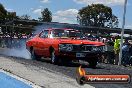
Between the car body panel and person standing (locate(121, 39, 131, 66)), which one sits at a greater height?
the car body panel

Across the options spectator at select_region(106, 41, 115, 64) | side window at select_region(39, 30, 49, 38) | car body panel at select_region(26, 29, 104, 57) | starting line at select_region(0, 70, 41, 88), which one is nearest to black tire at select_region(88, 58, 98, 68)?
car body panel at select_region(26, 29, 104, 57)

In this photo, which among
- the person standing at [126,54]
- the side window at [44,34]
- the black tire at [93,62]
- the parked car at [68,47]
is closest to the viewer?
the parked car at [68,47]

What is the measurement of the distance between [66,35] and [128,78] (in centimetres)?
1122

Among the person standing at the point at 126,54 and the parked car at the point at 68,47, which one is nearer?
the parked car at the point at 68,47

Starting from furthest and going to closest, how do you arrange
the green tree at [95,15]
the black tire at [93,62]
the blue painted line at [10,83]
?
the green tree at [95,15] → the black tire at [93,62] → the blue painted line at [10,83]

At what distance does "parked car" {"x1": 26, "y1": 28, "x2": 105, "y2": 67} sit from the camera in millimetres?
12484

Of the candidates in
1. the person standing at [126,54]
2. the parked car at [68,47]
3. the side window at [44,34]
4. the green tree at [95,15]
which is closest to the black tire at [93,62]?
the parked car at [68,47]

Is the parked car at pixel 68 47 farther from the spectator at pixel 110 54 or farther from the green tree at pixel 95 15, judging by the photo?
the green tree at pixel 95 15

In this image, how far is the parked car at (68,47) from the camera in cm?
1248

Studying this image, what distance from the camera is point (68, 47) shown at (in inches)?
490

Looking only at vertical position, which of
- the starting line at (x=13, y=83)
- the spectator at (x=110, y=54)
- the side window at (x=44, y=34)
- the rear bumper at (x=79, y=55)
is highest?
the side window at (x=44, y=34)

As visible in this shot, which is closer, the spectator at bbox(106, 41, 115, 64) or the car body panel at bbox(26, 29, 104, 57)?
the car body panel at bbox(26, 29, 104, 57)

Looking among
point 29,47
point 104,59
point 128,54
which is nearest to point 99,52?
point 29,47

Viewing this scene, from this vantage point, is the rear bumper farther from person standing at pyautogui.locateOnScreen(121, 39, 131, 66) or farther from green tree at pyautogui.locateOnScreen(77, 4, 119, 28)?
green tree at pyautogui.locateOnScreen(77, 4, 119, 28)
